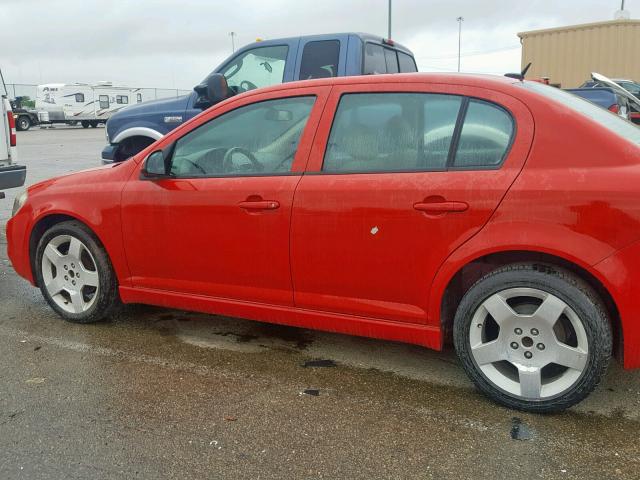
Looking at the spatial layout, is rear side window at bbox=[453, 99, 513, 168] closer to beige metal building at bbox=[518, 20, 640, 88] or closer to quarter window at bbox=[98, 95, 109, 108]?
beige metal building at bbox=[518, 20, 640, 88]

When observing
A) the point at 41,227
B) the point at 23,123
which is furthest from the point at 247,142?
the point at 23,123

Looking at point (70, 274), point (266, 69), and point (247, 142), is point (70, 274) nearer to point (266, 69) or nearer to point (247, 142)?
point (247, 142)

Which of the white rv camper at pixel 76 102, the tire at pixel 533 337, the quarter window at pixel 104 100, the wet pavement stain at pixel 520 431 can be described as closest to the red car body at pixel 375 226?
the tire at pixel 533 337

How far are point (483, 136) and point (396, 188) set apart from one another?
1.62 ft

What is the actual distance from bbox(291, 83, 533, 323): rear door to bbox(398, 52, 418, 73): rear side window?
492cm

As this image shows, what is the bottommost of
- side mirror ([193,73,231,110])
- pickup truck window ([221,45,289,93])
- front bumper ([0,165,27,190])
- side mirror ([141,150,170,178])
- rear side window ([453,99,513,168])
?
front bumper ([0,165,27,190])

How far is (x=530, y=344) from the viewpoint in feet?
9.62

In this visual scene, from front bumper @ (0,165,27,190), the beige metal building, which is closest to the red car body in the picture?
front bumper @ (0,165,27,190)

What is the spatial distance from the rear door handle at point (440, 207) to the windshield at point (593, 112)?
72 centimetres

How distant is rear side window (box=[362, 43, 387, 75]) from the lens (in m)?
6.83

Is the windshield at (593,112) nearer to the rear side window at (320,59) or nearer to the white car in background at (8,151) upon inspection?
the rear side window at (320,59)

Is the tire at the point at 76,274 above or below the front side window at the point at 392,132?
below

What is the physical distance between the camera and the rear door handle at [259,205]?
11.1ft

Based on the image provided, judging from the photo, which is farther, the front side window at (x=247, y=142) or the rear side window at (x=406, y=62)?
the rear side window at (x=406, y=62)
